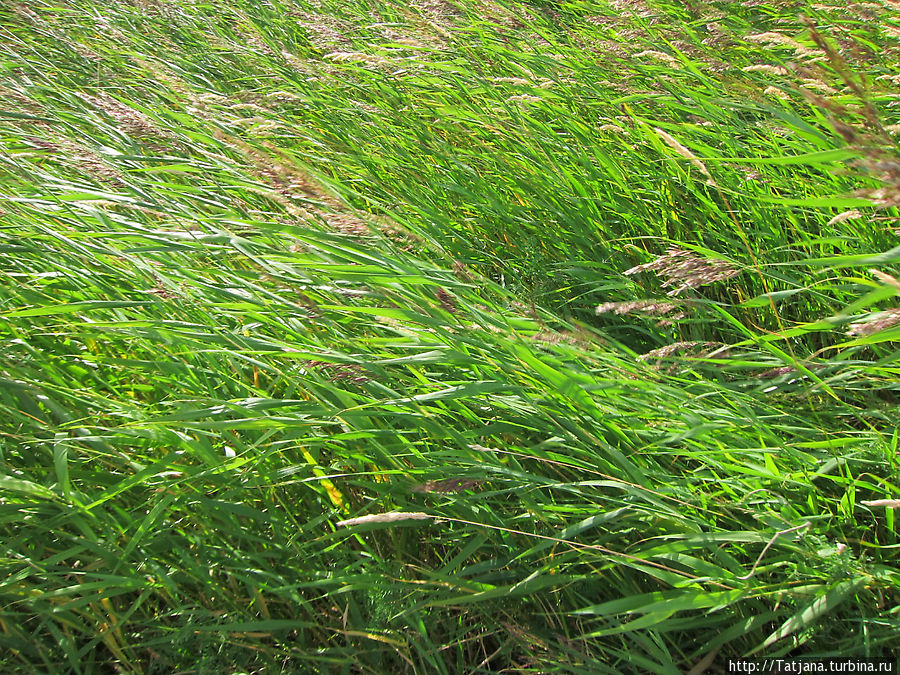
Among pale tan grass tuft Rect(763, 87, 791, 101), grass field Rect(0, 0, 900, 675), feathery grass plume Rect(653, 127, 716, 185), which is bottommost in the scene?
grass field Rect(0, 0, 900, 675)

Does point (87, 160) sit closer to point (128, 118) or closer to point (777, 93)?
point (128, 118)

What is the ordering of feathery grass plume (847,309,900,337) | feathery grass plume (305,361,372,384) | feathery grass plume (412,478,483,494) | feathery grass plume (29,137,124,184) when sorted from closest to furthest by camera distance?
feathery grass plume (847,309,900,337)
feathery grass plume (412,478,483,494)
feathery grass plume (305,361,372,384)
feathery grass plume (29,137,124,184)

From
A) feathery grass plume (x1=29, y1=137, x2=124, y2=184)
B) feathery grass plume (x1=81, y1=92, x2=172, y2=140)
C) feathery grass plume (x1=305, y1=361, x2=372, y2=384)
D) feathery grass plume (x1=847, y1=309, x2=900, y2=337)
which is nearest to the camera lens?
feathery grass plume (x1=847, y1=309, x2=900, y2=337)

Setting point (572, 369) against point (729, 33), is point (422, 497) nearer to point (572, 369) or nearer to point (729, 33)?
point (572, 369)

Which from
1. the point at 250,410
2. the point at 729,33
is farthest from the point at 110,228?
the point at 729,33

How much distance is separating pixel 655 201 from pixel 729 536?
128 centimetres

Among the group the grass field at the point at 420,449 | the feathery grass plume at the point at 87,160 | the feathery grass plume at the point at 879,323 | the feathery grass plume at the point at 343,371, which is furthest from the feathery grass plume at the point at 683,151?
the feathery grass plume at the point at 87,160

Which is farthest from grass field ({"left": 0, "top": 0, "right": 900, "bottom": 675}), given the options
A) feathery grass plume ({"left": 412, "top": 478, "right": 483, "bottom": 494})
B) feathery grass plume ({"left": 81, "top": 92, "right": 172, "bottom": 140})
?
feathery grass plume ({"left": 81, "top": 92, "right": 172, "bottom": 140})

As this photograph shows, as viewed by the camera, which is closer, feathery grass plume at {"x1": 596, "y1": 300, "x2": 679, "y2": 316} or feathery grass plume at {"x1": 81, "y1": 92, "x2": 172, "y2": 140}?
Answer: feathery grass plume at {"x1": 596, "y1": 300, "x2": 679, "y2": 316}

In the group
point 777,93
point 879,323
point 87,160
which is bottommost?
point 87,160

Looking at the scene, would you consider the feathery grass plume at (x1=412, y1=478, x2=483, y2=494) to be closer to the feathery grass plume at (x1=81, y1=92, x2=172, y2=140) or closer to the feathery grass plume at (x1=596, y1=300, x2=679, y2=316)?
the feathery grass plume at (x1=596, y1=300, x2=679, y2=316)

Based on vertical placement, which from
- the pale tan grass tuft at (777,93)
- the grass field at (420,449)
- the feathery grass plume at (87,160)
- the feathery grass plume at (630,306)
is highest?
the pale tan grass tuft at (777,93)

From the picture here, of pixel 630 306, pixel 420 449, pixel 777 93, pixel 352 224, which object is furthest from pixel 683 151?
pixel 777 93

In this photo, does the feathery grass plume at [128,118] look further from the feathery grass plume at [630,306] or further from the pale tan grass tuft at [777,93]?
the pale tan grass tuft at [777,93]
